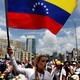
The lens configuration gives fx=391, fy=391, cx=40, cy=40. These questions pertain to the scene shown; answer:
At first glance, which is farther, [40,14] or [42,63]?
[40,14]

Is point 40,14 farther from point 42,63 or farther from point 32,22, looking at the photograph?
point 42,63

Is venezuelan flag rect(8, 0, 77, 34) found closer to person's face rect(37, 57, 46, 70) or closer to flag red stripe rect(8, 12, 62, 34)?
flag red stripe rect(8, 12, 62, 34)

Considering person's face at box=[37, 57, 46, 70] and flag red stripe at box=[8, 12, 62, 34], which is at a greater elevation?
flag red stripe at box=[8, 12, 62, 34]

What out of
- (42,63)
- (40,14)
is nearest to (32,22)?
(40,14)

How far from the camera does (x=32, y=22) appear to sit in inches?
347

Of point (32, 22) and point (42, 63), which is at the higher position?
point (32, 22)

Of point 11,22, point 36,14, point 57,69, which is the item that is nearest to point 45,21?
point 36,14

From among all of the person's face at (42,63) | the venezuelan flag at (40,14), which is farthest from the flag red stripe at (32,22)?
the person's face at (42,63)

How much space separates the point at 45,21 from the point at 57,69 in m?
3.81

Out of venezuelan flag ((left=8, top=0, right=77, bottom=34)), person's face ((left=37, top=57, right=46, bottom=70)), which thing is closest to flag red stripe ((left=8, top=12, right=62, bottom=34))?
venezuelan flag ((left=8, top=0, right=77, bottom=34))

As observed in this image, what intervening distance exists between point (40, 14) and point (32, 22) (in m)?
0.41

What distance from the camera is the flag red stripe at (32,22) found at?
851 centimetres

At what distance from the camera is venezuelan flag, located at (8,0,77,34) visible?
8.66 metres

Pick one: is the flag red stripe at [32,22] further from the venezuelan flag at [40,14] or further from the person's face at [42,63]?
the person's face at [42,63]
